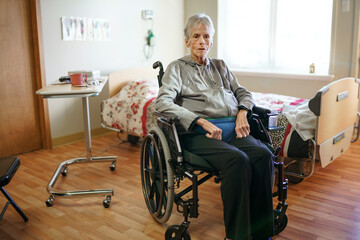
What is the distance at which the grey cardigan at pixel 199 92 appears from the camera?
74.4 inches

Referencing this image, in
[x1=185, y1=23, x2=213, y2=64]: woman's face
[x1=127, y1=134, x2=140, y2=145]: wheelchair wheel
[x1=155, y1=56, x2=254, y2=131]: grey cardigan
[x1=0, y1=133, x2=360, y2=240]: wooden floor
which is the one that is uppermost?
[x1=185, y1=23, x2=213, y2=64]: woman's face

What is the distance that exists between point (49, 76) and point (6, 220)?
5.30 ft

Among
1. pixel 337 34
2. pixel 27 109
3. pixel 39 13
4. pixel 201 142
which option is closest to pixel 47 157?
pixel 27 109

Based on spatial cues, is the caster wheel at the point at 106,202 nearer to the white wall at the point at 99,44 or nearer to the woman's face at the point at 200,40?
the woman's face at the point at 200,40

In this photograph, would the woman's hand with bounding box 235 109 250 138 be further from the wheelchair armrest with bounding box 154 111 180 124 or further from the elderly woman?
the wheelchair armrest with bounding box 154 111 180 124

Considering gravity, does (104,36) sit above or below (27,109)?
above

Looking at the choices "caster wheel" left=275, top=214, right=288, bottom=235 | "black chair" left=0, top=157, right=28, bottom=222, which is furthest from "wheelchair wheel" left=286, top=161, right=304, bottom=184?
"black chair" left=0, top=157, right=28, bottom=222

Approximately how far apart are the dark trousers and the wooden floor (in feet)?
1.04

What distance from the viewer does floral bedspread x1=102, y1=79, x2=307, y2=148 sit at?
10.4 ft

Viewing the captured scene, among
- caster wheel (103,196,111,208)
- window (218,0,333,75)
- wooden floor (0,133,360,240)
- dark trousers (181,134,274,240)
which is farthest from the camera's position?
window (218,0,333,75)

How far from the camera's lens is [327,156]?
2.44 m

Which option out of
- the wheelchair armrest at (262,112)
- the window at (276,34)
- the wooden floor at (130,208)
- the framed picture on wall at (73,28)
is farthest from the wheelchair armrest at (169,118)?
the window at (276,34)

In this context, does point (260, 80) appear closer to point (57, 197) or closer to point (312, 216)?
point (312, 216)

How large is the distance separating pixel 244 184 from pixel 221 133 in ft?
1.03
